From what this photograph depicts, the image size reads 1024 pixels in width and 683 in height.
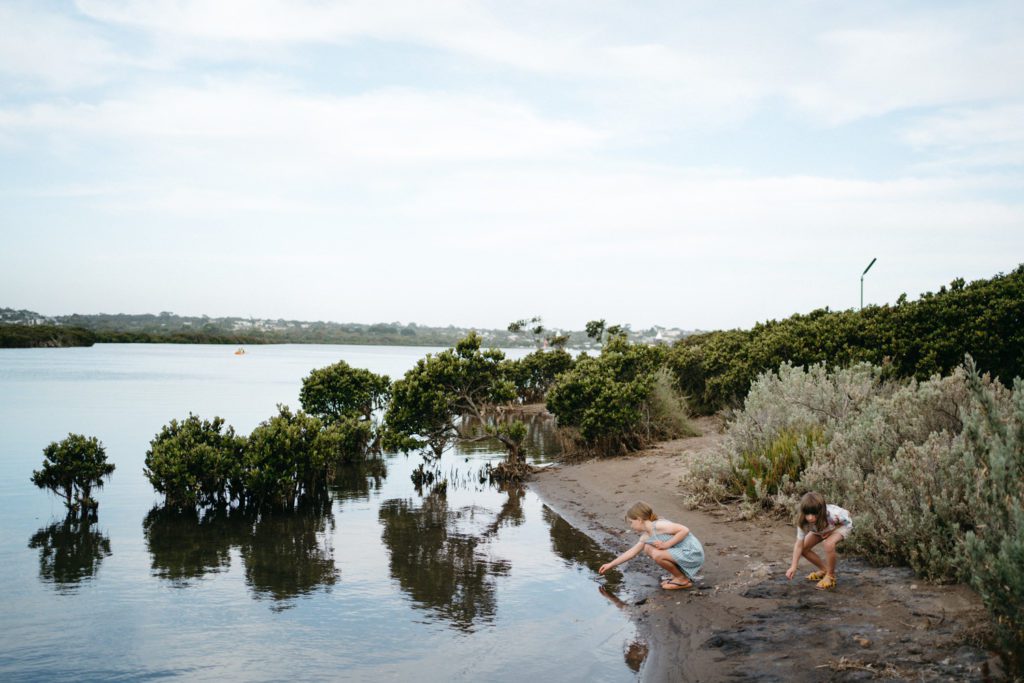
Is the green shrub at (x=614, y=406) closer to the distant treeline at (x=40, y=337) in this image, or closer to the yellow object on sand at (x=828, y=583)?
the yellow object on sand at (x=828, y=583)

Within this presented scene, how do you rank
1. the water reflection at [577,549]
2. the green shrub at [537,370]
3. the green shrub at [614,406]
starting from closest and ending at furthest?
the water reflection at [577,549] < the green shrub at [614,406] < the green shrub at [537,370]

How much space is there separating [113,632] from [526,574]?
488cm

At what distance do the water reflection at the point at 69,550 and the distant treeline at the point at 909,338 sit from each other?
44.7ft

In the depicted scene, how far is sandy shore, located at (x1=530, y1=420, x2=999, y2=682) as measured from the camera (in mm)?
5570

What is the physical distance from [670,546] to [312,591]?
445 centimetres

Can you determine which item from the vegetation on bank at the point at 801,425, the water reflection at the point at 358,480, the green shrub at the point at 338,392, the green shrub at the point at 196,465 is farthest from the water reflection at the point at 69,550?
the green shrub at the point at 338,392

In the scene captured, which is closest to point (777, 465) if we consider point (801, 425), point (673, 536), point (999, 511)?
point (801, 425)

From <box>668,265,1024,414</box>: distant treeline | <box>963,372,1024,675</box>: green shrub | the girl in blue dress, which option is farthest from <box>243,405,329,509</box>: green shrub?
<box>963,372,1024,675</box>: green shrub

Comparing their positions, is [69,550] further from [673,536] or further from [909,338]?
[909,338]

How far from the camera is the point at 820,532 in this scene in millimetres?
7484

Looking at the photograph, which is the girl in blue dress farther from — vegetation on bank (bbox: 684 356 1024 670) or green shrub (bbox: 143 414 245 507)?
green shrub (bbox: 143 414 245 507)

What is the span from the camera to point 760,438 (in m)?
11.6

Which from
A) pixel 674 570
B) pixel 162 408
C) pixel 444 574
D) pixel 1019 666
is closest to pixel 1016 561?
pixel 1019 666

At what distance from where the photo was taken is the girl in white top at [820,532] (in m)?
7.30
